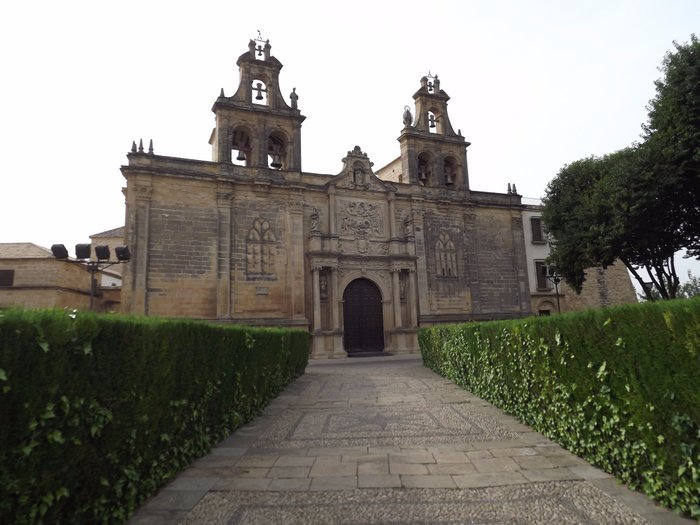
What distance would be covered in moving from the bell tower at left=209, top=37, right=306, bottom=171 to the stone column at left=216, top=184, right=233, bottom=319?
1838mm

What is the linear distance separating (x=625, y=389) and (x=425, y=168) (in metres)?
22.9

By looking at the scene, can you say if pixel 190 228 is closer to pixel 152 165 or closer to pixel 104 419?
pixel 152 165

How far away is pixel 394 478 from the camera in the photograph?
441 cm

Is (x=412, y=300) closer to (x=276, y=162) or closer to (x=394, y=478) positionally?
(x=276, y=162)

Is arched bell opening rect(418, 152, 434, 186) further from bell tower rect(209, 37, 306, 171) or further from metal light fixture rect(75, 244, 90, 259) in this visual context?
metal light fixture rect(75, 244, 90, 259)

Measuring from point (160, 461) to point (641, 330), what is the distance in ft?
15.3

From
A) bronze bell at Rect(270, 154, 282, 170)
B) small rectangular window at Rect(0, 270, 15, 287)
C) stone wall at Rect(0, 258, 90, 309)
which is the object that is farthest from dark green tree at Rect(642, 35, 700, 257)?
small rectangular window at Rect(0, 270, 15, 287)

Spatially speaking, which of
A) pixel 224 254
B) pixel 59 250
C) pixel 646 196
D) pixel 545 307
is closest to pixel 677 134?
pixel 646 196

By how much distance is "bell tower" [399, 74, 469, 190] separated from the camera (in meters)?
24.7

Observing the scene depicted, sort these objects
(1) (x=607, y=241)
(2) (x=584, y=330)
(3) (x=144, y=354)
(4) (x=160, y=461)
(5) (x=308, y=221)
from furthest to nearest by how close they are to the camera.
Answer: (5) (x=308, y=221) < (1) (x=607, y=241) < (2) (x=584, y=330) < (4) (x=160, y=461) < (3) (x=144, y=354)

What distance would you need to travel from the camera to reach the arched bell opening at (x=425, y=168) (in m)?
25.3

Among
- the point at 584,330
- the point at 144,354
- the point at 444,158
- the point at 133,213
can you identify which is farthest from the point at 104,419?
the point at 444,158

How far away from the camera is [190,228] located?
19.0 meters

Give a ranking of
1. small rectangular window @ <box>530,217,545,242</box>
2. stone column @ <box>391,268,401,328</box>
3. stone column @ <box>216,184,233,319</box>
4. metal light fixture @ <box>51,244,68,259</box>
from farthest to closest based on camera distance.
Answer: small rectangular window @ <box>530,217,545,242</box>, stone column @ <box>391,268,401,328</box>, stone column @ <box>216,184,233,319</box>, metal light fixture @ <box>51,244,68,259</box>
